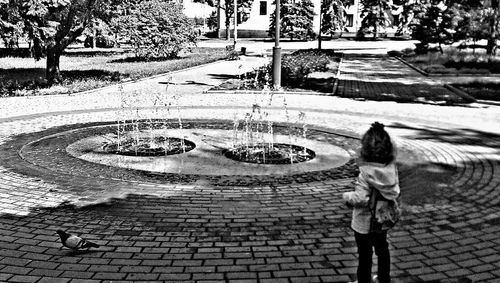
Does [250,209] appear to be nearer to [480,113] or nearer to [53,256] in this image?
[53,256]

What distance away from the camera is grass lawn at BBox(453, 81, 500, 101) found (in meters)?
18.6

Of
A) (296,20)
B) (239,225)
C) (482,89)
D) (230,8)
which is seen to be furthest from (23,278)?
(230,8)

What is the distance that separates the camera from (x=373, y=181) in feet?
12.4

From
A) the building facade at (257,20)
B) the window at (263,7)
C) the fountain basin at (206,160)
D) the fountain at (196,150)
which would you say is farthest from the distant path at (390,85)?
the window at (263,7)

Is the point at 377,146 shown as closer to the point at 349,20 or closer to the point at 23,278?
the point at 23,278

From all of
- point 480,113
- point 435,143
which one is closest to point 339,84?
point 480,113

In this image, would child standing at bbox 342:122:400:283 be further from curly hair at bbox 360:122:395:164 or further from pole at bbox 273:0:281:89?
pole at bbox 273:0:281:89

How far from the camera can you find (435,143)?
33.7 ft

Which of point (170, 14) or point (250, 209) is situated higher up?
point (170, 14)

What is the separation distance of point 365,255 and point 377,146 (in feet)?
2.99

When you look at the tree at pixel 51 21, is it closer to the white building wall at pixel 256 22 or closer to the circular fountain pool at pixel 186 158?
the circular fountain pool at pixel 186 158

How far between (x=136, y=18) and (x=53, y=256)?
98.6 ft

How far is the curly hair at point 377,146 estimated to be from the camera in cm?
375

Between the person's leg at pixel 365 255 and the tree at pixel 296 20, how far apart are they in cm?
6040
